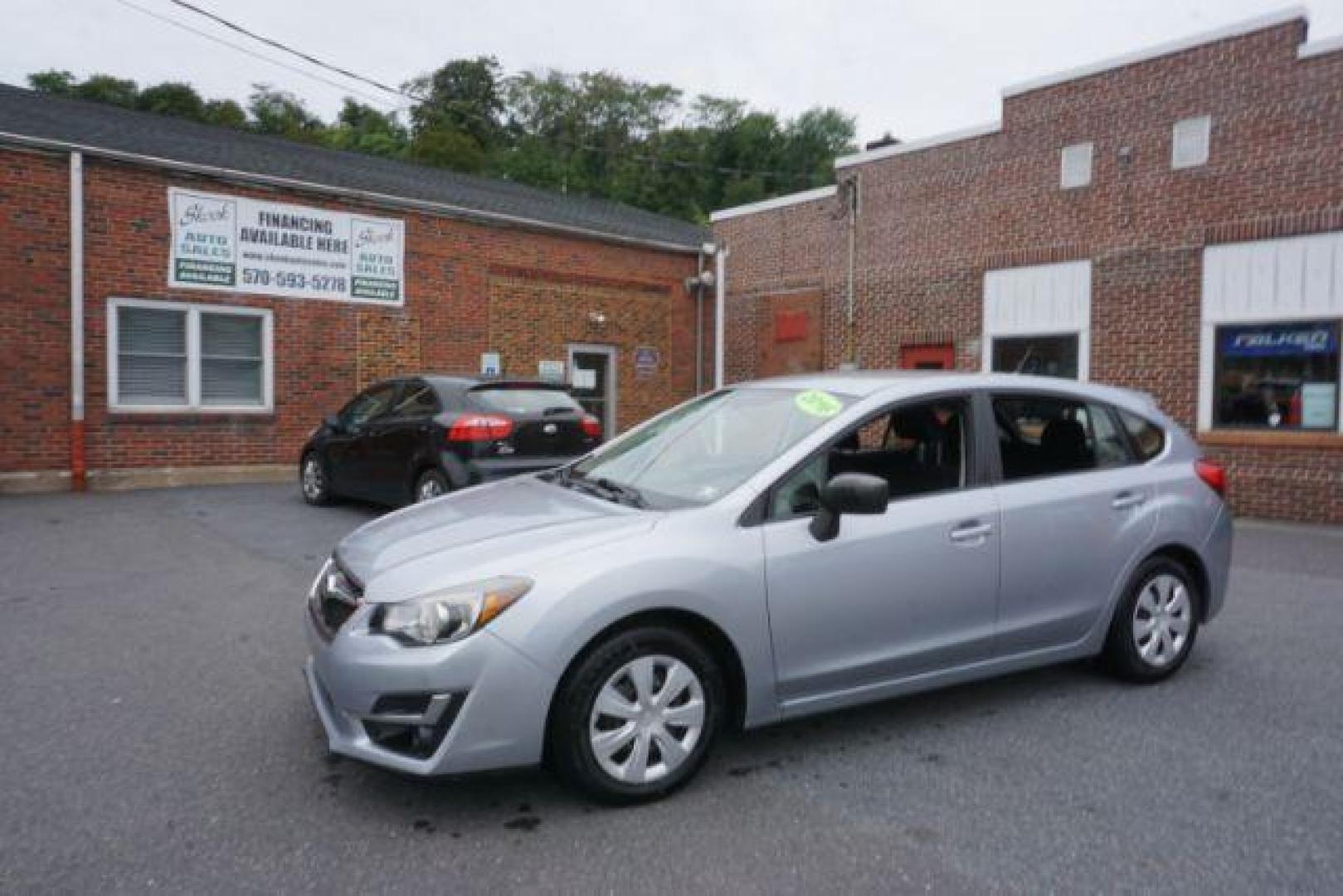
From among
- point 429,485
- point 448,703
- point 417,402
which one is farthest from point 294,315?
point 448,703

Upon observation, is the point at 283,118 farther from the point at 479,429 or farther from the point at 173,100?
the point at 479,429

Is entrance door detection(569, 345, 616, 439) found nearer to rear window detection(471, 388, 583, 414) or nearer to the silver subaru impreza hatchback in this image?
rear window detection(471, 388, 583, 414)

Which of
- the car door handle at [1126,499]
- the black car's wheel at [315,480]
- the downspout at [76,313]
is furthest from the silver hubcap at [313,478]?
the car door handle at [1126,499]

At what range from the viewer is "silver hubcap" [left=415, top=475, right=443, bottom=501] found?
815cm

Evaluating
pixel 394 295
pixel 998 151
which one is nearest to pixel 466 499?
pixel 394 295

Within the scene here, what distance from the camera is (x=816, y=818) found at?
3020 millimetres

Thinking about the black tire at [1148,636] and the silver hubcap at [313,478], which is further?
the silver hubcap at [313,478]

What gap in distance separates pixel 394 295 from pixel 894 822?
1218 centimetres

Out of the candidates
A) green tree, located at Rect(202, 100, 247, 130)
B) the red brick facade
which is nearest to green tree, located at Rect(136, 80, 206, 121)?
green tree, located at Rect(202, 100, 247, 130)

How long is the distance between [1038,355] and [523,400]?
7890mm

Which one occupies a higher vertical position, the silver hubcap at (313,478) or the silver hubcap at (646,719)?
the silver hubcap at (313,478)

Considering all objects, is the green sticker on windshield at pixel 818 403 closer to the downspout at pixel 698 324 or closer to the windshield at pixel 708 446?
the windshield at pixel 708 446

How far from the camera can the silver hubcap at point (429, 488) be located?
815cm

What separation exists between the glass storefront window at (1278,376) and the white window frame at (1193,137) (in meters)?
2.07
